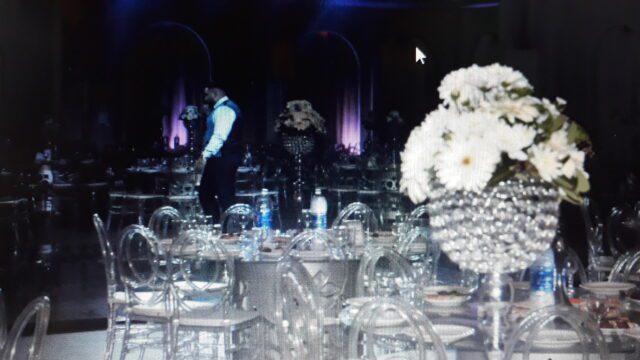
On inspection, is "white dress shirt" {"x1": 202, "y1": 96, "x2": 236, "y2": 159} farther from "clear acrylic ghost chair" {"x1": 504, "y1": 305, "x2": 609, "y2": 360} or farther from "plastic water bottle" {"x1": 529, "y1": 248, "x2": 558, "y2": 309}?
"clear acrylic ghost chair" {"x1": 504, "y1": 305, "x2": 609, "y2": 360}

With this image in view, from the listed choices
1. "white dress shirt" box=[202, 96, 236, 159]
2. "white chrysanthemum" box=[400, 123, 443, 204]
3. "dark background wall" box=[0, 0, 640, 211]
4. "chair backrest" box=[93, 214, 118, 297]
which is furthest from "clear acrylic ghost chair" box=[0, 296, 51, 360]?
"dark background wall" box=[0, 0, 640, 211]

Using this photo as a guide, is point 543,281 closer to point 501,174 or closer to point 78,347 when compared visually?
point 501,174

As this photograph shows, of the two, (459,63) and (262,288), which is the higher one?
(459,63)

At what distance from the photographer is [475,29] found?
11.3m

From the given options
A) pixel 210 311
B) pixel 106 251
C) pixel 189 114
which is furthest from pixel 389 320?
pixel 189 114

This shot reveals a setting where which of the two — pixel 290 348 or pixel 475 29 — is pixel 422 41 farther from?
pixel 290 348

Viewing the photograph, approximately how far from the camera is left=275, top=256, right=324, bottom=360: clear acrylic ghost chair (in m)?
2.91

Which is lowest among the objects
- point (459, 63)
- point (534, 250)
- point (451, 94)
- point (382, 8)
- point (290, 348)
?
point (290, 348)

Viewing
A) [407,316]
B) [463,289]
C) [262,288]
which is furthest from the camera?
[262,288]

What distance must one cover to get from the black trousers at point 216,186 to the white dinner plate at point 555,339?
619 centimetres

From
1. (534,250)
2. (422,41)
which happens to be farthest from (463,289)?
(422,41)

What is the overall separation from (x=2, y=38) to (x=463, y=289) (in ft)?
26.2

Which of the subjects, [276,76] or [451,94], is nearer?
[451,94]

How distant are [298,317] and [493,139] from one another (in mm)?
958
